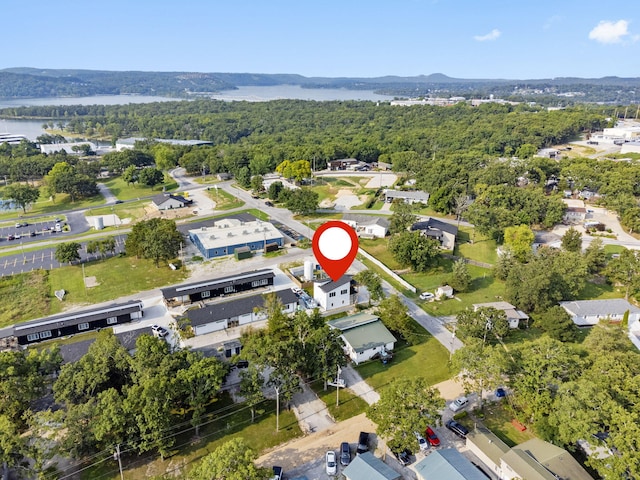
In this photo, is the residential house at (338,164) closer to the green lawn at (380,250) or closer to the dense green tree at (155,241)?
the green lawn at (380,250)

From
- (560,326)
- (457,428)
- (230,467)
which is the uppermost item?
(230,467)

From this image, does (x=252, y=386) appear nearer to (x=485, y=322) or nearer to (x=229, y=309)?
(x=229, y=309)

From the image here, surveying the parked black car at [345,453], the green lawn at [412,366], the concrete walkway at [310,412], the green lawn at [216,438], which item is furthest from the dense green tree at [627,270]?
the green lawn at [216,438]

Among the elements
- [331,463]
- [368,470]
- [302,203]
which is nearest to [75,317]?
[331,463]

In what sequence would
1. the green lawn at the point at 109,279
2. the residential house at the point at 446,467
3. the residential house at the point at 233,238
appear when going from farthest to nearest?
the residential house at the point at 233,238 < the green lawn at the point at 109,279 < the residential house at the point at 446,467

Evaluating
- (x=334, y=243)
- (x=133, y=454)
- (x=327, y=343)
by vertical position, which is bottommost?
(x=133, y=454)

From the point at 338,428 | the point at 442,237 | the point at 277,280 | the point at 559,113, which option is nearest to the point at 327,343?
the point at 338,428

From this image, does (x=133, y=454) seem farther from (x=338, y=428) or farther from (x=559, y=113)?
(x=559, y=113)
